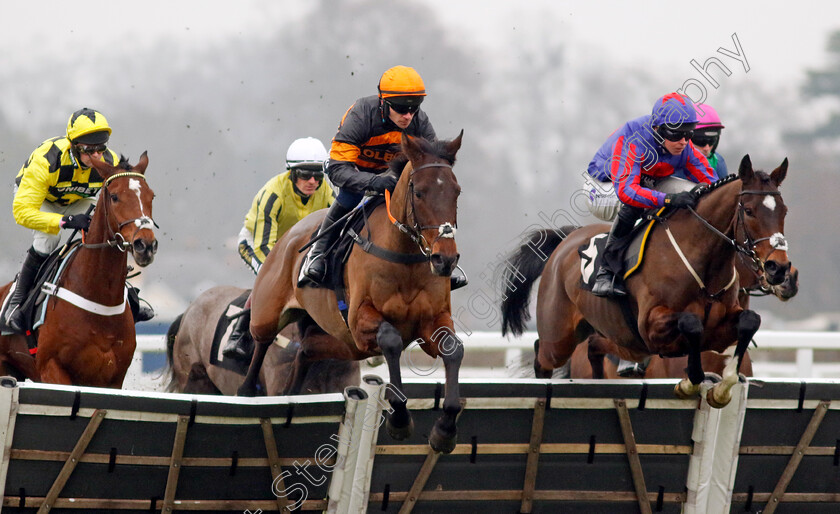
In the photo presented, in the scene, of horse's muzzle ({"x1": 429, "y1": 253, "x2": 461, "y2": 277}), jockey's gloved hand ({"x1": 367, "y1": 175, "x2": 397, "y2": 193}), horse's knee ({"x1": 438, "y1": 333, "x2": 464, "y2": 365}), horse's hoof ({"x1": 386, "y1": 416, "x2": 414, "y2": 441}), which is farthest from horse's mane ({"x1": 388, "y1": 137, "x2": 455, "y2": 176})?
horse's hoof ({"x1": 386, "y1": 416, "x2": 414, "y2": 441})

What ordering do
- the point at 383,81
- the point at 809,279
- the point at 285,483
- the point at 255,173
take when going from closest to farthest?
the point at 285,483, the point at 383,81, the point at 255,173, the point at 809,279

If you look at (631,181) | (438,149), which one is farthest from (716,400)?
(438,149)

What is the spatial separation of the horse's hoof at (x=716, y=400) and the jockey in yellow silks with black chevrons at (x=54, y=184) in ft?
11.4

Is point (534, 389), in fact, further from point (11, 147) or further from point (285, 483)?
point (11, 147)

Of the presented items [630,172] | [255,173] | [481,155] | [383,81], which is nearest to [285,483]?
[383,81]

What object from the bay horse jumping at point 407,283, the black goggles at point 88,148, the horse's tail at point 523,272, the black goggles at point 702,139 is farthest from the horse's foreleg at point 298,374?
the black goggles at point 702,139

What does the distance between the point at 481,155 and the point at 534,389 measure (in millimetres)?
16568

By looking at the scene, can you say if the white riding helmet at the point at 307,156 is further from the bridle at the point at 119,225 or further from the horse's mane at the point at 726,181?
the horse's mane at the point at 726,181

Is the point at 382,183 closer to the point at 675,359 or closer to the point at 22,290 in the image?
the point at 22,290

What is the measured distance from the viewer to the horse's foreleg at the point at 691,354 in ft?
16.6

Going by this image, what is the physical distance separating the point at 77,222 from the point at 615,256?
309 cm

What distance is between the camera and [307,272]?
18.1 feet

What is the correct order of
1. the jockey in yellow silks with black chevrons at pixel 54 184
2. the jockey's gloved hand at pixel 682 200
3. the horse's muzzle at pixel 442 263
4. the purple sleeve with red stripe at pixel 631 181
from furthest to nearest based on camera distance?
the jockey in yellow silks with black chevrons at pixel 54 184, the purple sleeve with red stripe at pixel 631 181, the jockey's gloved hand at pixel 682 200, the horse's muzzle at pixel 442 263

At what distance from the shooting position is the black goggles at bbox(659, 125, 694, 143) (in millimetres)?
6020
